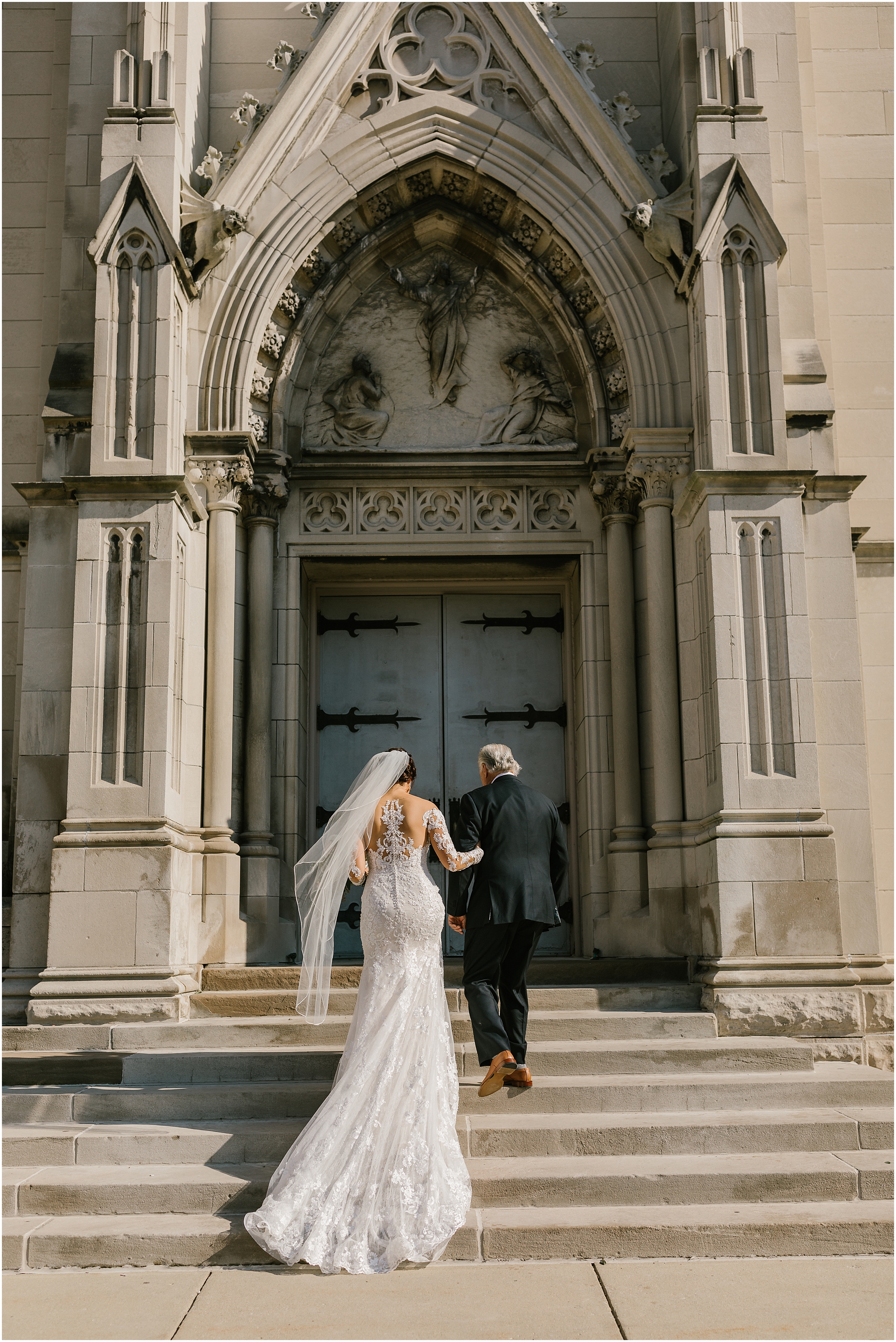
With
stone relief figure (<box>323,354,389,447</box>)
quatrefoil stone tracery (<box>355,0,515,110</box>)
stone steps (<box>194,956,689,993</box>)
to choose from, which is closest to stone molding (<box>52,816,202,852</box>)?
stone steps (<box>194,956,689,993</box>)

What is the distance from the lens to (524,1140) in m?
5.47

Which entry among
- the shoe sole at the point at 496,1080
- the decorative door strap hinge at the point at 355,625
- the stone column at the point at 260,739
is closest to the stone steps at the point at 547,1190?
the shoe sole at the point at 496,1080

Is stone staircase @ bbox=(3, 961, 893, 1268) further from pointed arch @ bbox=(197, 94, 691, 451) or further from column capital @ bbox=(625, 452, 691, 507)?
pointed arch @ bbox=(197, 94, 691, 451)

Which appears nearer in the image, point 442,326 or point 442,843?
point 442,843

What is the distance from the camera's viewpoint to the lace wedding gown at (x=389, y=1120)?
4.59 m

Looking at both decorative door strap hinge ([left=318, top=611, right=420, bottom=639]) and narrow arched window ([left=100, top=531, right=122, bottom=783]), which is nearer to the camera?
narrow arched window ([left=100, top=531, right=122, bottom=783])

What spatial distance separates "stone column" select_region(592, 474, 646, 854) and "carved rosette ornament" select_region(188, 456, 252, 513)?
8.48ft

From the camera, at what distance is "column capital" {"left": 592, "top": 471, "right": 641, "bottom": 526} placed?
29.2ft

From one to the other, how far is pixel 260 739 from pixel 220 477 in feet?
6.05

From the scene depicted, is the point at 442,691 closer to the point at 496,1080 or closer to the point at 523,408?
the point at 523,408

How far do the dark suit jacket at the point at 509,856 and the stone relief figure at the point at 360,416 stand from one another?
4.23 metres

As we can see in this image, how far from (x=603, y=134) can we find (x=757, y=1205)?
7166 mm

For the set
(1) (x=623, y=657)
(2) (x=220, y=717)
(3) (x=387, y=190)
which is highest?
(3) (x=387, y=190)

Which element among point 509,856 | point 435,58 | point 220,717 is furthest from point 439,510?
point 509,856
